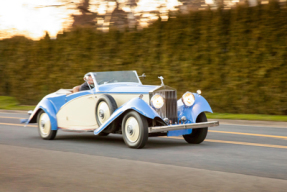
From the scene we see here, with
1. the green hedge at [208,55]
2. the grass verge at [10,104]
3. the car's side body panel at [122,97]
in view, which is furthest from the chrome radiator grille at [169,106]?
the grass verge at [10,104]

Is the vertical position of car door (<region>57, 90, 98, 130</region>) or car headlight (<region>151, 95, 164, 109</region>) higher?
car headlight (<region>151, 95, 164, 109</region>)

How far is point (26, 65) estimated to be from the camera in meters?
22.5

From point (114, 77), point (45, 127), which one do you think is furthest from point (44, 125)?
point (114, 77)

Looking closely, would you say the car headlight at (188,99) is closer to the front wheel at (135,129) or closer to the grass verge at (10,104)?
the front wheel at (135,129)

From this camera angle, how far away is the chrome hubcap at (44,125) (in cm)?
997

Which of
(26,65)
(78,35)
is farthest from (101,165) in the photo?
(26,65)

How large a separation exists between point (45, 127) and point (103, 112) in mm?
2131

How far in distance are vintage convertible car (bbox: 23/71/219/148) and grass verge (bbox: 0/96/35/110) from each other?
11.0m

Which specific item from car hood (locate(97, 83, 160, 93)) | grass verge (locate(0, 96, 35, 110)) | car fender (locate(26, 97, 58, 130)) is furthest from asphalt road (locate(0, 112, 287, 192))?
grass verge (locate(0, 96, 35, 110))

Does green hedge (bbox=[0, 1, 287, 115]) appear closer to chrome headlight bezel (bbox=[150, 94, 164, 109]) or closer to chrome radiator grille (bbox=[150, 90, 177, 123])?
chrome radiator grille (bbox=[150, 90, 177, 123])

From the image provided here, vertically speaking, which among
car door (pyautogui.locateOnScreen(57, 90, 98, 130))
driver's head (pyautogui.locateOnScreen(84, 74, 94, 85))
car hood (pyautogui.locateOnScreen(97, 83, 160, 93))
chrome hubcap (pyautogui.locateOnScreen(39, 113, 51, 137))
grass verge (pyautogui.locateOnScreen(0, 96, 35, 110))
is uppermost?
driver's head (pyautogui.locateOnScreen(84, 74, 94, 85))

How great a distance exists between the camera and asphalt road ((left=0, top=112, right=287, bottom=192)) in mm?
5059

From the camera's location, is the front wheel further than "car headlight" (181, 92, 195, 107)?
No

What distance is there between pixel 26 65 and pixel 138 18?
25.7 feet
